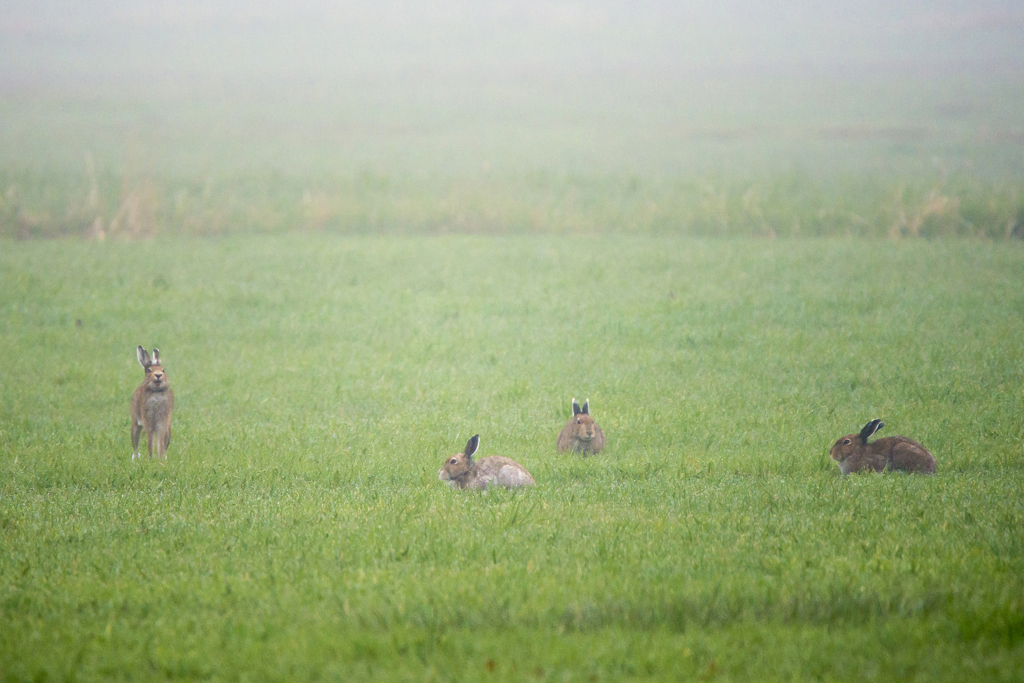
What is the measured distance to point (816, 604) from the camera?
605 cm

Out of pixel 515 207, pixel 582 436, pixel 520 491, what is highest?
pixel 515 207

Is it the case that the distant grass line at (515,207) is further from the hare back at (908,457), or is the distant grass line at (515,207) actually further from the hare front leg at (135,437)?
the hare back at (908,457)

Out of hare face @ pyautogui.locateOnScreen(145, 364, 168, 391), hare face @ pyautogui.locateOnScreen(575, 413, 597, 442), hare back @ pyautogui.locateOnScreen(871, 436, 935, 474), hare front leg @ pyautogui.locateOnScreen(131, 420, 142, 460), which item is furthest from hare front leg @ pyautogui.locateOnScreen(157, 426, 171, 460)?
hare back @ pyautogui.locateOnScreen(871, 436, 935, 474)

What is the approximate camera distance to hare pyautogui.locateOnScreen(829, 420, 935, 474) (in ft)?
30.1

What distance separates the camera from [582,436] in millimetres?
10141

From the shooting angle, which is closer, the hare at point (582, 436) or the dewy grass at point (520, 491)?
the dewy grass at point (520, 491)

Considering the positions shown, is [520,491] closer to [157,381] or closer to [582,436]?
[582,436]

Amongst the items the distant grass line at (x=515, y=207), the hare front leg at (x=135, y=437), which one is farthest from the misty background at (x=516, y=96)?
the hare front leg at (x=135, y=437)

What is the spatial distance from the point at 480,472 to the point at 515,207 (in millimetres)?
21796

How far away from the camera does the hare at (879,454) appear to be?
362 inches

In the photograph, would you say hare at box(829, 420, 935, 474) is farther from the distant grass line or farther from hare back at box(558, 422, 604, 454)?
the distant grass line

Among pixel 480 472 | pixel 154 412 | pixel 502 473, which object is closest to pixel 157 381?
pixel 154 412

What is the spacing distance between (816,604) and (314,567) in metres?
3.33

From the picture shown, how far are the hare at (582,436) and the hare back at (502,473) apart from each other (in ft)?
3.88
